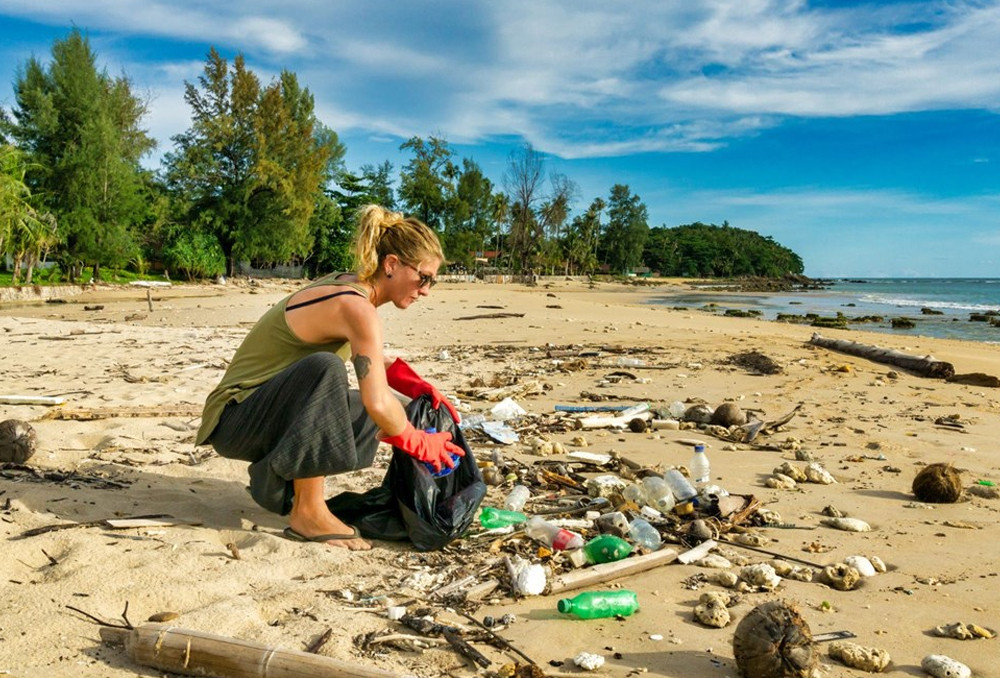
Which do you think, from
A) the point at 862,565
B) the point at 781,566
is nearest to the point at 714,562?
the point at 781,566

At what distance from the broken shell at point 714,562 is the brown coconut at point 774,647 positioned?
2.88ft

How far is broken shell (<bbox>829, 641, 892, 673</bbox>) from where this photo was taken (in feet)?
7.54

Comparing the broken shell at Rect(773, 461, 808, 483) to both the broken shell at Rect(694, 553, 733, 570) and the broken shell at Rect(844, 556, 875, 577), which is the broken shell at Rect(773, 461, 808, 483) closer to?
the broken shell at Rect(844, 556, 875, 577)

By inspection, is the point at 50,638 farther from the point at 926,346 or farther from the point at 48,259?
the point at 48,259

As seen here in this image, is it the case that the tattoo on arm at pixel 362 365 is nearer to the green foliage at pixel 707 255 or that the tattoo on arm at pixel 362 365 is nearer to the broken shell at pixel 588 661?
the broken shell at pixel 588 661

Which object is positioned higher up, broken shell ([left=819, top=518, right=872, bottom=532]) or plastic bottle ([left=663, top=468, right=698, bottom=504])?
plastic bottle ([left=663, top=468, right=698, bottom=504])

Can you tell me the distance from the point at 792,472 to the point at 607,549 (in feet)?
6.98

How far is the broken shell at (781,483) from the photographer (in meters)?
4.45

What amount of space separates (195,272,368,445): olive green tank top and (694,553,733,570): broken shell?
1.99 metres

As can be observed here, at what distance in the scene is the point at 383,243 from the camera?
3.29m

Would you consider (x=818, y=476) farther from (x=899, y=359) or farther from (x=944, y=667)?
(x=899, y=359)

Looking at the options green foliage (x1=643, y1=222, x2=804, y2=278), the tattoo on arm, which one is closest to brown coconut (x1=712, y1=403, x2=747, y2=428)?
the tattoo on arm

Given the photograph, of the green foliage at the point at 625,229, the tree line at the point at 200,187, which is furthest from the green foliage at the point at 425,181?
the green foliage at the point at 625,229

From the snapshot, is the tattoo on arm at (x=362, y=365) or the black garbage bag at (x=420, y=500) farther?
the black garbage bag at (x=420, y=500)
